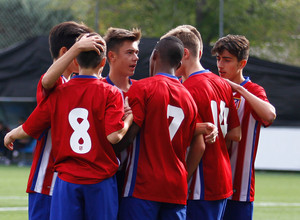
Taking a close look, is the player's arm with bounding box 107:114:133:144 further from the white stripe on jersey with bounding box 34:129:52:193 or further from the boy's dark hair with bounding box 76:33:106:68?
the white stripe on jersey with bounding box 34:129:52:193

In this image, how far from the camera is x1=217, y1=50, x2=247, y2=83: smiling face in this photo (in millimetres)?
4820

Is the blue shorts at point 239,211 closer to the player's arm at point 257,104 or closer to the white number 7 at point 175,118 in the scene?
the player's arm at point 257,104

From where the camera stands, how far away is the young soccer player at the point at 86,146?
370cm

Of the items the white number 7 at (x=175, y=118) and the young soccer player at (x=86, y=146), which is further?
the white number 7 at (x=175, y=118)

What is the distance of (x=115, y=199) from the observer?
3.78 metres

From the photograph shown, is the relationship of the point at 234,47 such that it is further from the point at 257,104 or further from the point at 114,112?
the point at 114,112

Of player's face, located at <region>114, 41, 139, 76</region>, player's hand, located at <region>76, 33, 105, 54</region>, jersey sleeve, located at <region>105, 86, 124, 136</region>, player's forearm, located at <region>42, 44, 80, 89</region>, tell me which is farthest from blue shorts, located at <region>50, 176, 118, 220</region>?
player's face, located at <region>114, 41, 139, 76</region>

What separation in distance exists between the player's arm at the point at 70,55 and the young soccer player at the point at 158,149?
0.42 metres

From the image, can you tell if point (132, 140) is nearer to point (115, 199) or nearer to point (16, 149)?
point (115, 199)

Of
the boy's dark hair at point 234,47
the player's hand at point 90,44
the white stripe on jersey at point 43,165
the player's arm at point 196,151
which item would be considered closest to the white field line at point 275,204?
the boy's dark hair at point 234,47

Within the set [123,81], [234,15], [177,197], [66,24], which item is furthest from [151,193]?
[234,15]

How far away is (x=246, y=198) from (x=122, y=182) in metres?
1.29

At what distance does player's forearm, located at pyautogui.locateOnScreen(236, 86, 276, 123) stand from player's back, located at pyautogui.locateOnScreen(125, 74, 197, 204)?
0.73 metres

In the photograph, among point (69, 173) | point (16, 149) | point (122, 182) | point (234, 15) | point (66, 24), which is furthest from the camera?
point (234, 15)
